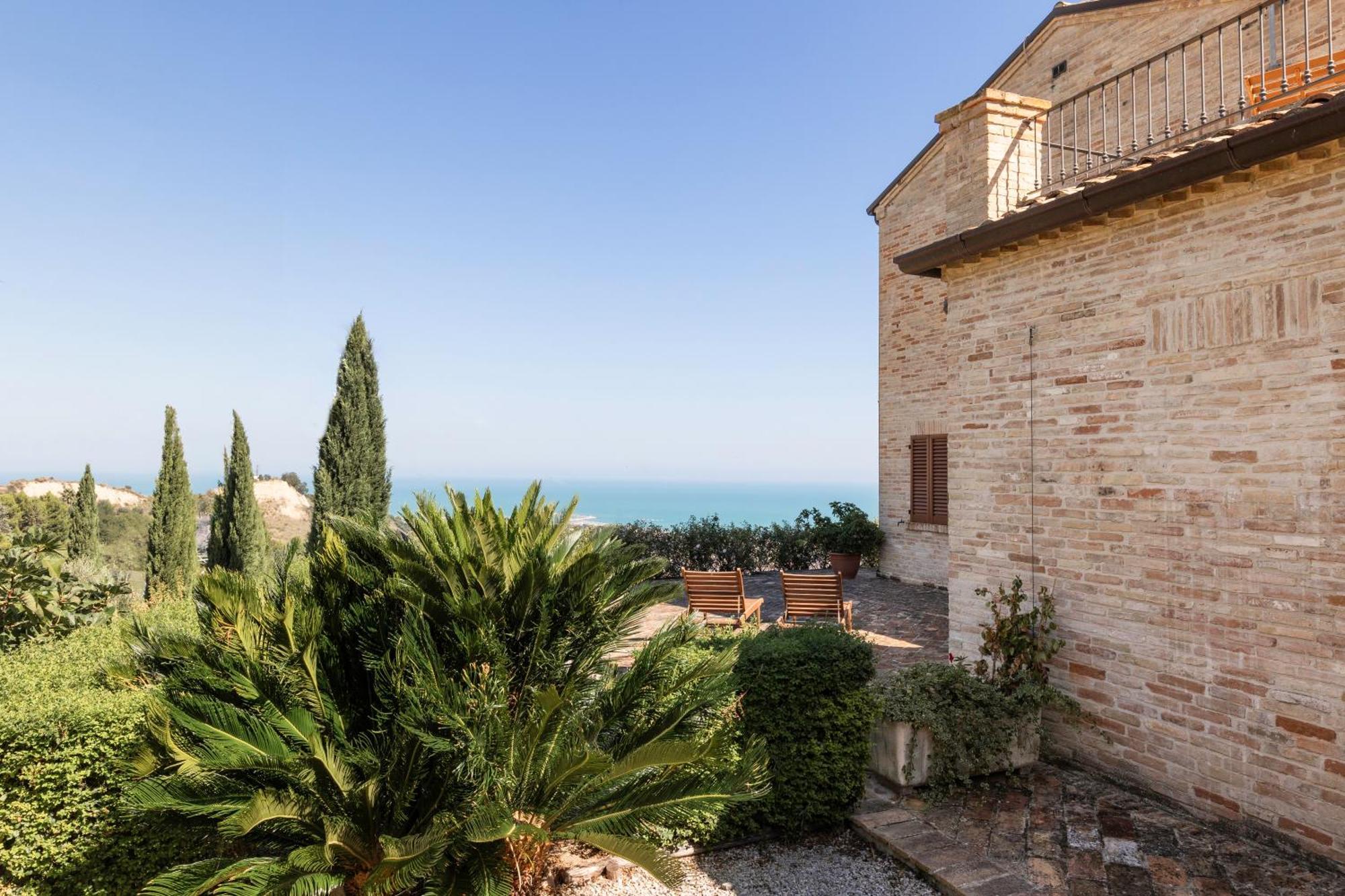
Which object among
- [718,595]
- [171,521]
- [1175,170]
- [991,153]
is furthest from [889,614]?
[171,521]

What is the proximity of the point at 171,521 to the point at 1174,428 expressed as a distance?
20634 millimetres

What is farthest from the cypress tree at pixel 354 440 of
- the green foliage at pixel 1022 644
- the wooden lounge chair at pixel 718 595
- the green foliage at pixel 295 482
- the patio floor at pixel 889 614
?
the green foliage at pixel 295 482

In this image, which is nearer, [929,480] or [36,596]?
[36,596]

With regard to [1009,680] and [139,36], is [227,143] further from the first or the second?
[1009,680]

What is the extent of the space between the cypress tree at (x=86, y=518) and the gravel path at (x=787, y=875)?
846 inches

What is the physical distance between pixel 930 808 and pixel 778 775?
1.15 m

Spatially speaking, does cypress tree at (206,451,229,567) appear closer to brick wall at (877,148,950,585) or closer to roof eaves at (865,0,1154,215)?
brick wall at (877,148,950,585)

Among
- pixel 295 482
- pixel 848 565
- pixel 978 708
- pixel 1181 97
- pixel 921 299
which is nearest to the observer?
pixel 978 708

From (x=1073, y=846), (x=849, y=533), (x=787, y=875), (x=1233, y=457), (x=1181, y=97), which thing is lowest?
(x=787, y=875)

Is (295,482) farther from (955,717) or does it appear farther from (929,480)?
(955,717)

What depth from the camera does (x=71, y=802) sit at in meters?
3.42

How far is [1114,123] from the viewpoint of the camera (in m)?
9.59

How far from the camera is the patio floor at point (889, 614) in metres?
8.28

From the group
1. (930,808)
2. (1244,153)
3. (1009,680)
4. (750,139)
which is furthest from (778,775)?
(750,139)
